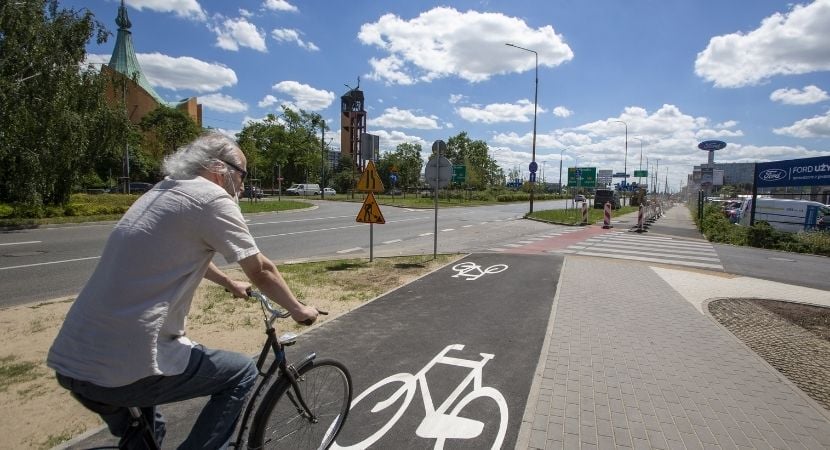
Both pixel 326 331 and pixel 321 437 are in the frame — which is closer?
pixel 321 437

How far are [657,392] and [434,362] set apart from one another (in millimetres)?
1973

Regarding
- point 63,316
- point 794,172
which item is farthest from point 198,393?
point 794,172

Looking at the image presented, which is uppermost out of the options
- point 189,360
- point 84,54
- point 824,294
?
point 84,54

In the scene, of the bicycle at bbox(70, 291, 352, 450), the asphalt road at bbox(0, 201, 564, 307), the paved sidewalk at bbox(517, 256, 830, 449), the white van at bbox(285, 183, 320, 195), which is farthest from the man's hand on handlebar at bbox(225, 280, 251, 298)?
the white van at bbox(285, 183, 320, 195)

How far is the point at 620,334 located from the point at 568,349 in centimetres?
103

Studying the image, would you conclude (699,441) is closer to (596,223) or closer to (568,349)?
(568,349)

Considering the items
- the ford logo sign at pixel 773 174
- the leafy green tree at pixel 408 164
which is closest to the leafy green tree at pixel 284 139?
the leafy green tree at pixel 408 164

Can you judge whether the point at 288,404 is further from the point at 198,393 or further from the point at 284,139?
the point at 284,139

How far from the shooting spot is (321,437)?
289 centimetres

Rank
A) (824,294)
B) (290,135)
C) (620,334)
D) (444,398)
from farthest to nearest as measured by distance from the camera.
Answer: (290,135), (824,294), (620,334), (444,398)

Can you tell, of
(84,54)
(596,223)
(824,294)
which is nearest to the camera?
(824,294)

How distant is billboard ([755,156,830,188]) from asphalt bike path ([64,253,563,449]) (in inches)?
690

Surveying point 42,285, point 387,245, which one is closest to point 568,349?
point 42,285

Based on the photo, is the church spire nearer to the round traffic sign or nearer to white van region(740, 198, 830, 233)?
the round traffic sign
